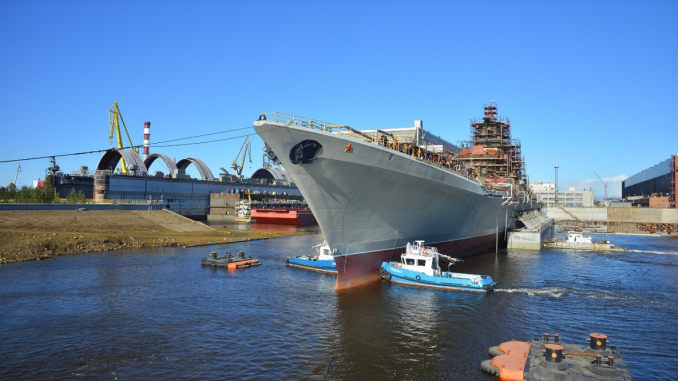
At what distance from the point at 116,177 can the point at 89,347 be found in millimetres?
66939

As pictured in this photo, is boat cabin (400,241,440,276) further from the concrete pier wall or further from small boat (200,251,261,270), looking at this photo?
the concrete pier wall

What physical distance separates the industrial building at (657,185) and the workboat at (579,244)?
61.3 metres

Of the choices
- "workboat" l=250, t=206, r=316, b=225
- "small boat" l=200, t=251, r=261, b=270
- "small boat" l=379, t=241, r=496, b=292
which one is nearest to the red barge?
"workboat" l=250, t=206, r=316, b=225

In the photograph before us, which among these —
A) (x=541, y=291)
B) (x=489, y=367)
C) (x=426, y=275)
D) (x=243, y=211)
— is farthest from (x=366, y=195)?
(x=243, y=211)

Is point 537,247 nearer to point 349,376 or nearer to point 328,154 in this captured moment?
point 328,154

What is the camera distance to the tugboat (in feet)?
43.1

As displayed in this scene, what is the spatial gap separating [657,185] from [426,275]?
12707 cm

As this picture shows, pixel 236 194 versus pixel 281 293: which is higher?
pixel 236 194

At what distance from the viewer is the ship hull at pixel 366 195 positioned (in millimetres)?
22898

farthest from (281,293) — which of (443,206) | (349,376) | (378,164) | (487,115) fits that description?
(487,115)

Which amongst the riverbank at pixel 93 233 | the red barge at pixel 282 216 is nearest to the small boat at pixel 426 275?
the riverbank at pixel 93 233

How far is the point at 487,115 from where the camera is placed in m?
71.8

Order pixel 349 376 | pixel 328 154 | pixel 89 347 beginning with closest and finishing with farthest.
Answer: pixel 349 376
pixel 89 347
pixel 328 154

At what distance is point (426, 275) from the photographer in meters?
28.0
